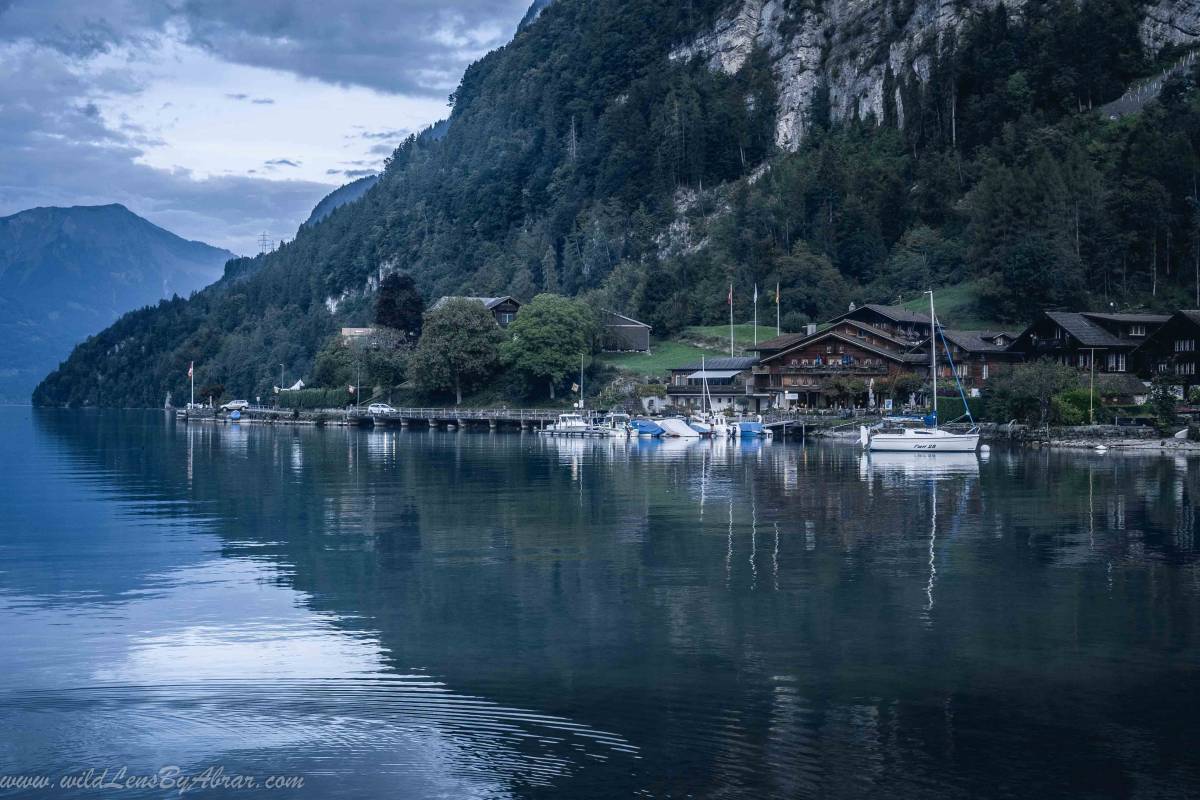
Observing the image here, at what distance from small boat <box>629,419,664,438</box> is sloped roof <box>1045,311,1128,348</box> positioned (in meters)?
32.6

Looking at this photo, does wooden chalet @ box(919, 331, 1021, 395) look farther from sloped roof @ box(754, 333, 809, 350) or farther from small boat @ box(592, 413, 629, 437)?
small boat @ box(592, 413, 629, 437)

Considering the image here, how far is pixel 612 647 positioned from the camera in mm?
18625

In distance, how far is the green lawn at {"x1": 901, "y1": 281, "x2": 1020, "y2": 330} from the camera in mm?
A: 104875

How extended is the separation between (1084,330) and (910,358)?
48.3ft

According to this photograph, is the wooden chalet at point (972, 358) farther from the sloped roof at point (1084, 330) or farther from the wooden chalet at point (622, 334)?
the wooden chalet at point (622, 334)

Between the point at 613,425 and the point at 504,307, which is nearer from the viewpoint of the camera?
the point at 613,425

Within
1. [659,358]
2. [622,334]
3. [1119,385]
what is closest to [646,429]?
[659,358]

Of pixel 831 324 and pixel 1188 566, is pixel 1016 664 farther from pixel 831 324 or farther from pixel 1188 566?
pixel 831 324

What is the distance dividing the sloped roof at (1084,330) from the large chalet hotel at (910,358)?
79 mm

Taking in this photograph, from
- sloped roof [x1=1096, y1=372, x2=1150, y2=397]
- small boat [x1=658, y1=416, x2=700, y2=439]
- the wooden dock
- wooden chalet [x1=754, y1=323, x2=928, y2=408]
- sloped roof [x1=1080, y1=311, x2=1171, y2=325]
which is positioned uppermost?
sloped roof [x1=1080, y1=311, x2=1171, y2=325]

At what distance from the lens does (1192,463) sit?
5806 centimetres

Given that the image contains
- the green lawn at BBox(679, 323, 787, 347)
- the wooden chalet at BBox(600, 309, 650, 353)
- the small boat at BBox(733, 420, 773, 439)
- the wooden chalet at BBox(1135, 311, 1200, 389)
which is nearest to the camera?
the wooden chalet at BBox(1135, 311, 1200, 389)

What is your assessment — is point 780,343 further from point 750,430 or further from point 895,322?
point 750,430

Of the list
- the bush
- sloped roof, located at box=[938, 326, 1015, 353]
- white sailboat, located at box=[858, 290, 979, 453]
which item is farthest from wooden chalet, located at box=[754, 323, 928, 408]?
the bush
